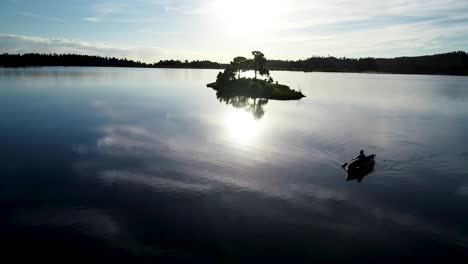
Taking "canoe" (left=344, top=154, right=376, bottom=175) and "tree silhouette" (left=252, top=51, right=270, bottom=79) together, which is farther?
"tree silhouette" (left=252, top=51, right=270, bottom=79)

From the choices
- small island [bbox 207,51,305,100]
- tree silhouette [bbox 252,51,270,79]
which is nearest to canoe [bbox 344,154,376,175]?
small island [bbox 207,51,305,100]

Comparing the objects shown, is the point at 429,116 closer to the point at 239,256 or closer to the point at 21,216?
the point at 239,256

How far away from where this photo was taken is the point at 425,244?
2712cm

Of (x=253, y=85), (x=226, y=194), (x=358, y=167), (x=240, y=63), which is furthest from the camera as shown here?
(x=240, y=63)

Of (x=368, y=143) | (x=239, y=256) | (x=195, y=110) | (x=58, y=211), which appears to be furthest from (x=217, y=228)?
(x=195, y=110)

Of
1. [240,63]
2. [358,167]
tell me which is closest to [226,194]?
[358,167]

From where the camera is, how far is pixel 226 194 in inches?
1430

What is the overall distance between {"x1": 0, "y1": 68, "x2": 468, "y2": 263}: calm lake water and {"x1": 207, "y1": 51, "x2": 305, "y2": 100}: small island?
73.6m

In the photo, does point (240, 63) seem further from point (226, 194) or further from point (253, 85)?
point (226, 194)

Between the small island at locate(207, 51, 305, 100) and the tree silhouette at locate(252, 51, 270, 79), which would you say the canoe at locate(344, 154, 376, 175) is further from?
the tree silhouette at locate(252, 51, 270, 79)

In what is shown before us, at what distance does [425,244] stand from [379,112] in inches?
3437

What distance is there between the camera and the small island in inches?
5714

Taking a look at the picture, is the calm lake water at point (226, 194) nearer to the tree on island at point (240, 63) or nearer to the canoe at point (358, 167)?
the canoe at point (358, 167)

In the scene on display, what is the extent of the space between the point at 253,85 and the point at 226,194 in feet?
399
